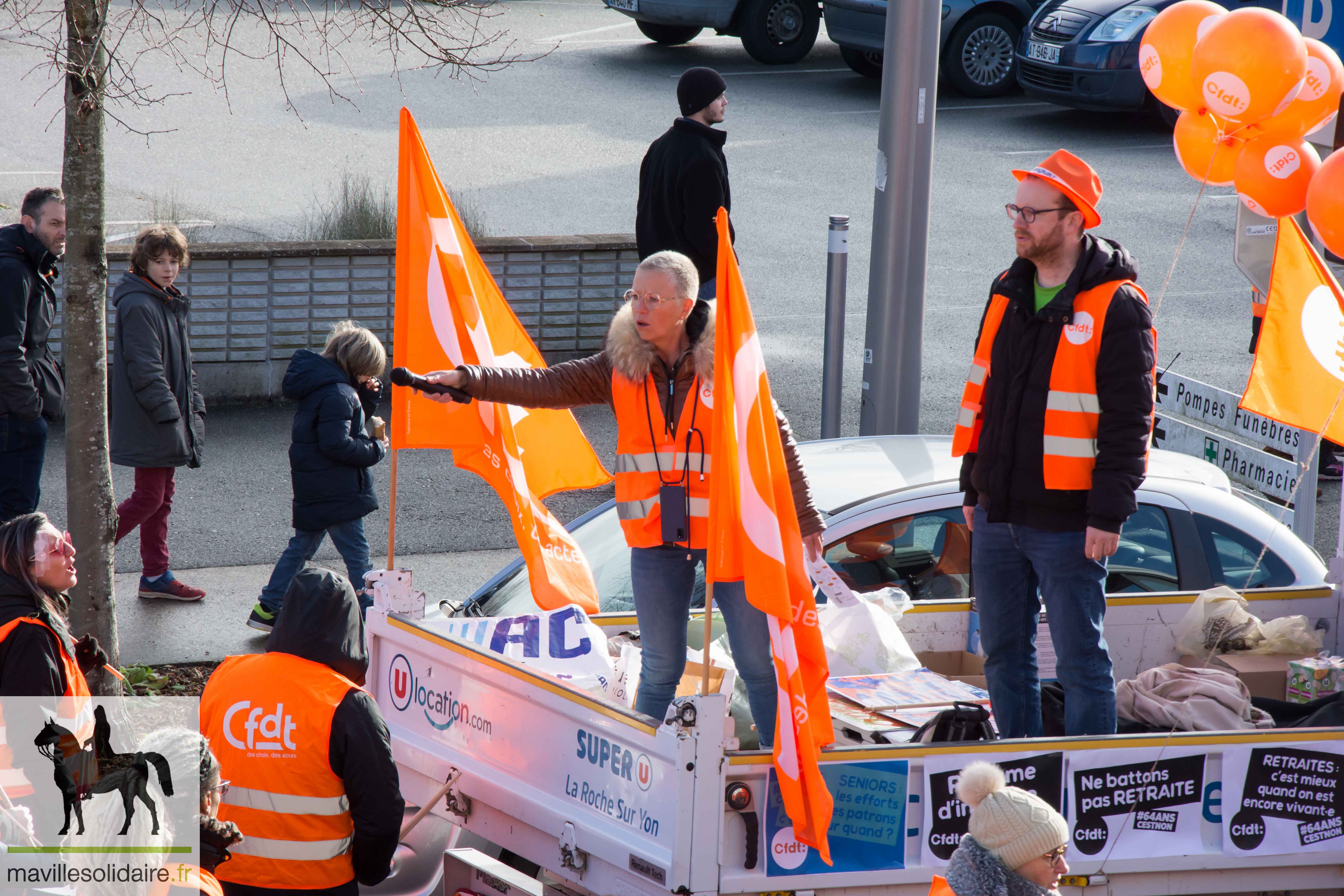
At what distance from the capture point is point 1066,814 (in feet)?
14.3

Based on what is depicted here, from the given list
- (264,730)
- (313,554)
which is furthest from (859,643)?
(313,554)

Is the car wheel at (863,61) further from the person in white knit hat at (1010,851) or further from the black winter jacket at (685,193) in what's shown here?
the person in white knit hat at (1010,851)

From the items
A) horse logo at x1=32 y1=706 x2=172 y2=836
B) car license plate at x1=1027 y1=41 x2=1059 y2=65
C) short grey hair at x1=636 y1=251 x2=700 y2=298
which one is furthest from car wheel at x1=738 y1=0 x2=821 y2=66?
horse logo at x1=32 y1=706 x2=172 y2=836

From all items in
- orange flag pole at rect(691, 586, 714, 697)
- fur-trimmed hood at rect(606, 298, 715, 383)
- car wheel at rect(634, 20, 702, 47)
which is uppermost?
car wheel at rect(634, 20, 702, 47)

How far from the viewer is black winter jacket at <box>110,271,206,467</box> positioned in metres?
7.64

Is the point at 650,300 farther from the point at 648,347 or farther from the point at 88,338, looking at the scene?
the point at 88,338

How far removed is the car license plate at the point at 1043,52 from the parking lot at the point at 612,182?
1.03 m

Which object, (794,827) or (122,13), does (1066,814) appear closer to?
(794,827)

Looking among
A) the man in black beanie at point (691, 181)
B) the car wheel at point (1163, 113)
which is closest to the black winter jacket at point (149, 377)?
the man in black beanie at point (691, 181)

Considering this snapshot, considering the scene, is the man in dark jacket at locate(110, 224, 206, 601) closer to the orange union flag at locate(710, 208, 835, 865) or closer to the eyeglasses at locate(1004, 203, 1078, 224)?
the orange union flag at locate(710, 208, 835, 865)

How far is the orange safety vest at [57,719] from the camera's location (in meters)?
4.50

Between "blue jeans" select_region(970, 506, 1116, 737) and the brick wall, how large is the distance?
6.88 metres

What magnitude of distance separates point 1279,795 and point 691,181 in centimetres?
475

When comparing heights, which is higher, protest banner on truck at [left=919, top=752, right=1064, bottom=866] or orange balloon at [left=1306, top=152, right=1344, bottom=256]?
orange balloon at [left=1306, top=152, right=1344, bottom=256]
